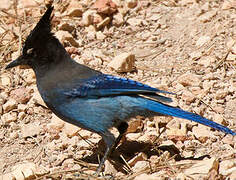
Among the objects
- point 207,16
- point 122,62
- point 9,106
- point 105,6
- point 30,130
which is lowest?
point 30,130

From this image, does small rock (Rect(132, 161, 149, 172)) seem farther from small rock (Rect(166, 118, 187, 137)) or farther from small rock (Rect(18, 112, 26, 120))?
small rock (Rect(18, 112, 26, 120))

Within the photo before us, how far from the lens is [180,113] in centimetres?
374

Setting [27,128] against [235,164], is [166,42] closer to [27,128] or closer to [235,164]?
[27,128]

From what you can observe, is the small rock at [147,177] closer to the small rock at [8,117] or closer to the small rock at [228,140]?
the small rock at [228,140]

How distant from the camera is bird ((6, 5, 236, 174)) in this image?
152 inches

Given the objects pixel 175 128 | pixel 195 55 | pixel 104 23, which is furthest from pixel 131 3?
pixel 175 128

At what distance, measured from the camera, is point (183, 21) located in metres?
5.51

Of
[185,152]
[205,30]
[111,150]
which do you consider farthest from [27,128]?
[205,30]

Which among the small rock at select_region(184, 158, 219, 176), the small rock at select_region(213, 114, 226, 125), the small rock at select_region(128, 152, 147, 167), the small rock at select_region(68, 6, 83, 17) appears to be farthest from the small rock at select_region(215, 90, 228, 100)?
the small rock at select_region(68, 6, 83, 17)

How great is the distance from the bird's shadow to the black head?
786mm

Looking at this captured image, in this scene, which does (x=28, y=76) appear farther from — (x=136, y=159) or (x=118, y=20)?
(x=136, y=159)

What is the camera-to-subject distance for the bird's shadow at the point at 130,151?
3959mm

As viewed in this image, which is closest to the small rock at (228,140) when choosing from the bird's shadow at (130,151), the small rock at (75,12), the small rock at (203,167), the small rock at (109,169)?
the bird's shadow at (130,151)

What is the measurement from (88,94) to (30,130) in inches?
29.0
